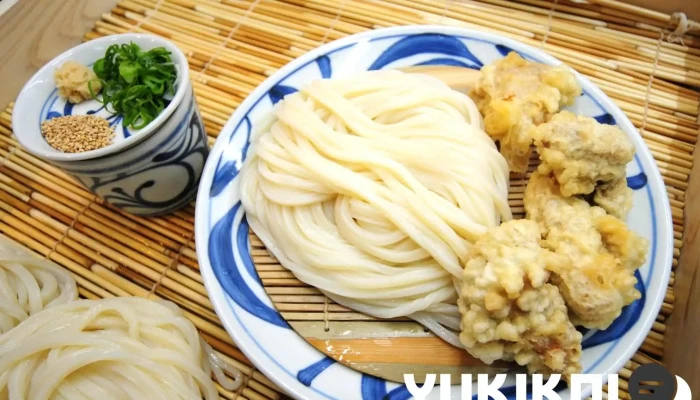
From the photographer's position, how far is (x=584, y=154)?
2168mm

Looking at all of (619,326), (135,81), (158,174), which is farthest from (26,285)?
(619,326)

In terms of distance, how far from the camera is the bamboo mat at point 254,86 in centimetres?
281

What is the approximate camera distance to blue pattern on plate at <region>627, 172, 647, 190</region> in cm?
247

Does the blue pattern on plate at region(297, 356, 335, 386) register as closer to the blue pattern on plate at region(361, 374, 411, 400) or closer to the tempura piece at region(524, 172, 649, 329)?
the blue pattern on plate at region(361, 374, 411, 400)

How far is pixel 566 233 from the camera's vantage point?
209 centimetres

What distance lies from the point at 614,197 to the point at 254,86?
90.4 inches

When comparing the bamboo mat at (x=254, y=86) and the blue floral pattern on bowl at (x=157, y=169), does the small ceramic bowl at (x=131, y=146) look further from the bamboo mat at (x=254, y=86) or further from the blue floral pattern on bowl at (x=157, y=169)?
the bamboo mat at (x=254, y=86)

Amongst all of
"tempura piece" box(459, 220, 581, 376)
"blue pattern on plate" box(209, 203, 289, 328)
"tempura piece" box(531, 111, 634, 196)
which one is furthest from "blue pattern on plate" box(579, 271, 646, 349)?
"blue pattern on plate" box(209, 203, 289, 328)

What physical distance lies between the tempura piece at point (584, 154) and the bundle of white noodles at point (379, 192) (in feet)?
0.93

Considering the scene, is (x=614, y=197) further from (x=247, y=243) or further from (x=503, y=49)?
(x=247, y=243)

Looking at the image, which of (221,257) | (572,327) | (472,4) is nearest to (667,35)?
(472,4)

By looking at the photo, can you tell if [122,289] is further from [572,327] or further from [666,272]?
[666,272]

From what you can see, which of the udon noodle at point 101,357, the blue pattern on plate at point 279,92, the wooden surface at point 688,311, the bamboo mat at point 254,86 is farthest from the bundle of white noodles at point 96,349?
the wooden surface at point 688,311

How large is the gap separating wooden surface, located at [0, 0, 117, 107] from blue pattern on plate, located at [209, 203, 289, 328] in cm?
207
